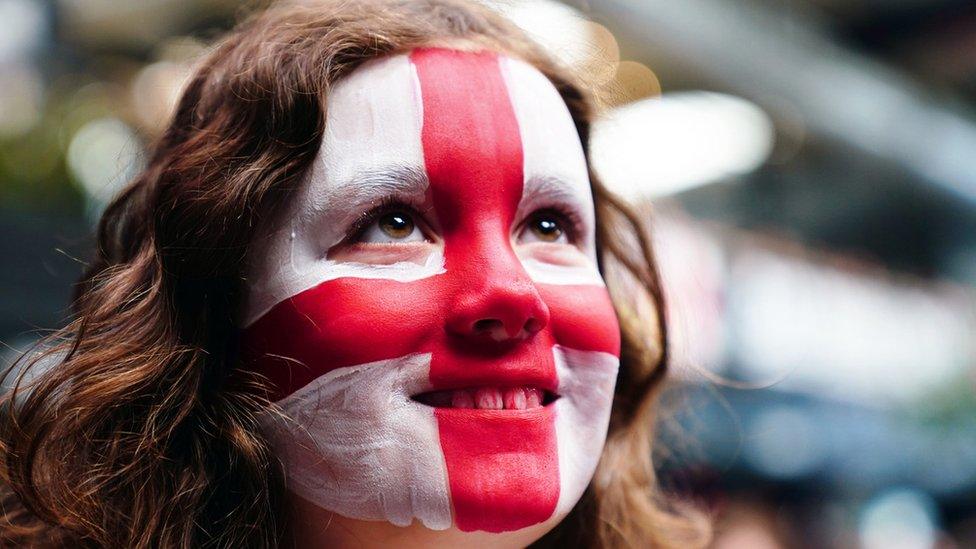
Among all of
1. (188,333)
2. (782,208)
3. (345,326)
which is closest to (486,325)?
(345,326)

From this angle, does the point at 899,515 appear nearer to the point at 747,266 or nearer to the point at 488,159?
the point at 747,266

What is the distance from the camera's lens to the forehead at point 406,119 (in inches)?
34.4

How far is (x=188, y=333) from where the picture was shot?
2.94 ft

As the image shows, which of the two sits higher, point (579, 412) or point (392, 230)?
point (392, 230)

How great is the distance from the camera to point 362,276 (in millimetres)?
849

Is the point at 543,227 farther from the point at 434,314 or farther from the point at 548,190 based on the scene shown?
the point at 434,314

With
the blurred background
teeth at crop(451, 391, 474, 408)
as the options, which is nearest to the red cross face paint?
teeth at crop(451, 391, 474, 408)

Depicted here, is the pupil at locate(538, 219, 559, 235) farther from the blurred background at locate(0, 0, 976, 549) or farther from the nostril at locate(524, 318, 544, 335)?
the blurred background at locate(0, 0, 976, 549)

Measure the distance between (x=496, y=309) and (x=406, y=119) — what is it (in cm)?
21

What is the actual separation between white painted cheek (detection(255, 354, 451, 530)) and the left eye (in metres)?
0.12

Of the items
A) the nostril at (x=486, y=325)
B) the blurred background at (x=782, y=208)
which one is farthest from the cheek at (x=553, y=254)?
the blurred background at (x=782, y=208)

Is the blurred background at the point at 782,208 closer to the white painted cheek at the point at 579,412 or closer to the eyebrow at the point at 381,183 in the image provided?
the white painted cheek at the point at 579,412

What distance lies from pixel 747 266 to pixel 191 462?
7.72 ft

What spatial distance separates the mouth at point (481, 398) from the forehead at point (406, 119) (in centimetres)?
21
